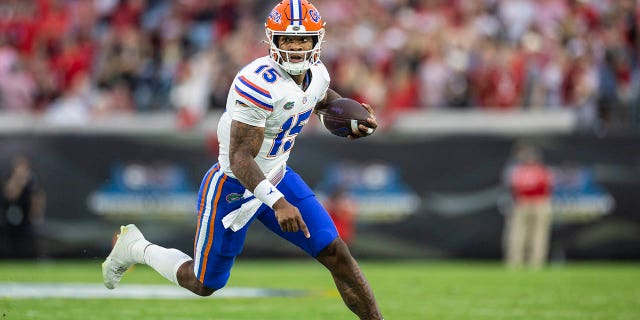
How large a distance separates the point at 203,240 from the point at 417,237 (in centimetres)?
749

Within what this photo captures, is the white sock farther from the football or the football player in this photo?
the football

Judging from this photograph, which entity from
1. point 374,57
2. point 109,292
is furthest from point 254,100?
point 374,57

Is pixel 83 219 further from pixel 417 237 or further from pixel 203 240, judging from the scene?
pixel 203 240

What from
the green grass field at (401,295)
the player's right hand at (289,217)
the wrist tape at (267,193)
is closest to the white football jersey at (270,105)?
the wrist tape at (267,193)

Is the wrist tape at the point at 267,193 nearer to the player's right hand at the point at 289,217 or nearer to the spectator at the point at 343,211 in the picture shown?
the player's right hand at the point at 289,217

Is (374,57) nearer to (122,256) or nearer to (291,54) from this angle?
(122,256)

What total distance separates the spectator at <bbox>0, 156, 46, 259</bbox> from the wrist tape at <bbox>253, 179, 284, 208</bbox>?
815 cm

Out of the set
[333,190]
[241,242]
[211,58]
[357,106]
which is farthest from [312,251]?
[211,58]

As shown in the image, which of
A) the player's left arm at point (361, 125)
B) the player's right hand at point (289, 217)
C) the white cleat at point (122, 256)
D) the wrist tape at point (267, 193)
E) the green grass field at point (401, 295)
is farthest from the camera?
the green grass field at point (401, 295)

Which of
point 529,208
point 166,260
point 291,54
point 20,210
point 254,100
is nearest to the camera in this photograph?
point 254,100

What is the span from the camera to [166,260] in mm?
5906

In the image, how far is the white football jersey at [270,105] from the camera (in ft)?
17.4

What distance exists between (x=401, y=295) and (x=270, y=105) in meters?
3.72

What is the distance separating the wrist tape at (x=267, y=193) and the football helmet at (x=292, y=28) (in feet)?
2.08
